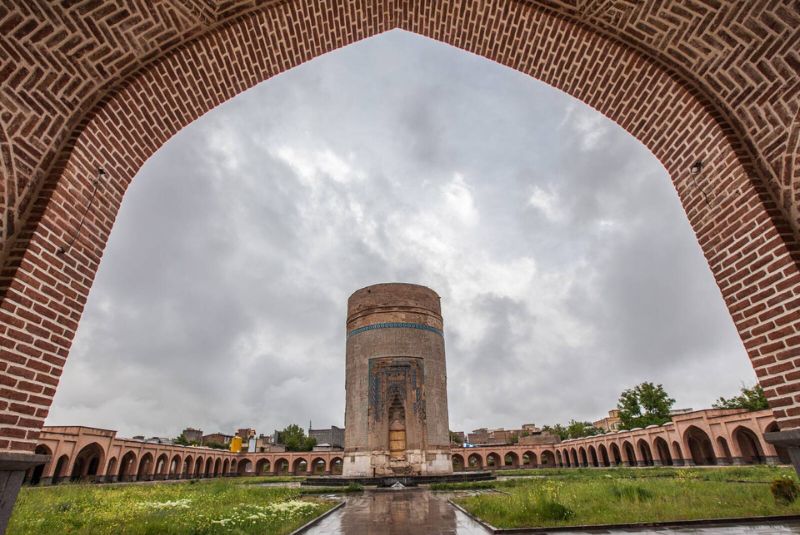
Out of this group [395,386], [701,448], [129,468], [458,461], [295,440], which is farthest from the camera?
[295,440]

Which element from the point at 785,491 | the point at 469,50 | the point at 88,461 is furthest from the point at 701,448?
the point at 88,461

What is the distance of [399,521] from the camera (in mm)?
7828

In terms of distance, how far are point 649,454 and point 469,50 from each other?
42217 mm

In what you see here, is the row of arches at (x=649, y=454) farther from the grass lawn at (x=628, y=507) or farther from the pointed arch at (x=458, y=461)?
the grass lawn at (x=628, y=507)

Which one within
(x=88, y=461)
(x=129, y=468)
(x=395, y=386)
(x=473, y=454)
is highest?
(x=395, y=386)

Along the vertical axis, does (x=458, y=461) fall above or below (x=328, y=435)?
below

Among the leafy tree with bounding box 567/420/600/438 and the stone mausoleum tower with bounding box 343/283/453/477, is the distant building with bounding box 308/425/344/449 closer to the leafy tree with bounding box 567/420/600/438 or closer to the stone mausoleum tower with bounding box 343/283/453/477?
the leafy tree with bounding box 567/420/600/438

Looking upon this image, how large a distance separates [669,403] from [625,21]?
152ft

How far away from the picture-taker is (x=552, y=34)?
4.58m

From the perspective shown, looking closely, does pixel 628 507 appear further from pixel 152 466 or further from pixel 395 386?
pixel 152 466

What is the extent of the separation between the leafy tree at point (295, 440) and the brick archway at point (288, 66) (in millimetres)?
61530

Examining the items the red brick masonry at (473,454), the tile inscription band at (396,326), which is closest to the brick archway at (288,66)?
the tile inscription band at (396,326)

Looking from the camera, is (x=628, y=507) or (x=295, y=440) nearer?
(x=628, y=507)

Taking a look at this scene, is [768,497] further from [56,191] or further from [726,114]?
[56,191]
